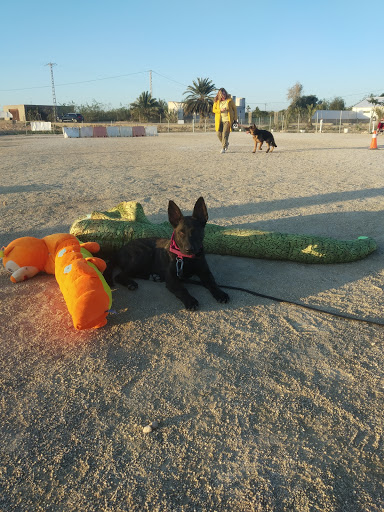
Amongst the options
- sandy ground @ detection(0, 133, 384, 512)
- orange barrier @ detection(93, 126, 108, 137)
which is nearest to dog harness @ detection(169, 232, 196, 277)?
sandy ground @ detection(0, 133, 384, 512)

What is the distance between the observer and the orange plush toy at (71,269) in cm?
288

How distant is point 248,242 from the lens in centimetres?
447

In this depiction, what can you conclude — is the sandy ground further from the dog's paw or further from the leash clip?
the leash clip

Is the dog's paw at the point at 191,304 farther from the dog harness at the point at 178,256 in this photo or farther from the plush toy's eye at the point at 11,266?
the plush toy's eye at the point at 11,266

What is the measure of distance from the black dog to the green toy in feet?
1.28

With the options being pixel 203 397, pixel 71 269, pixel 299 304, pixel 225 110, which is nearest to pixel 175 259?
pixel 71 269

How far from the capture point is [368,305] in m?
3.42

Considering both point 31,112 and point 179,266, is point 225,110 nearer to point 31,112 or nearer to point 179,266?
point 179,266

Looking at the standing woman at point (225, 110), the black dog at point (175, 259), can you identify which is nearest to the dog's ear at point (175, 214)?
the black dog at point (175, 259)

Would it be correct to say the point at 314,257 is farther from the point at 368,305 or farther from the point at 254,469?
the point at 254,469

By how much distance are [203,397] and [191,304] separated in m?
1.12

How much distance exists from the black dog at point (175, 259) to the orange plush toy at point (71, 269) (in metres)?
0.35

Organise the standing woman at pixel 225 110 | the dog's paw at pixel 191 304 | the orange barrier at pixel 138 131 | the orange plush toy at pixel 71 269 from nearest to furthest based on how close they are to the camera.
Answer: the orange plush toy at pixel 71 269 → the dog's paw at pixel 191 304 → the standing woman at pixel 225 110 → the orange barrier at pixel 138 131

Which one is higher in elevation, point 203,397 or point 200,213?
point 200,213
